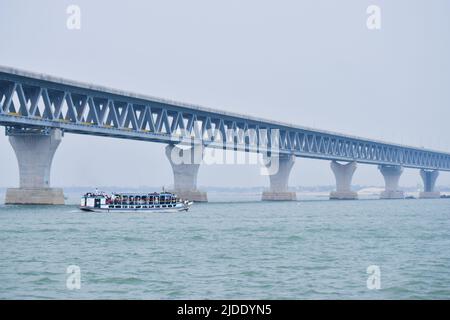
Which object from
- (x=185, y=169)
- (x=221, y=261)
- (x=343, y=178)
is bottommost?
(x=221, y=261)

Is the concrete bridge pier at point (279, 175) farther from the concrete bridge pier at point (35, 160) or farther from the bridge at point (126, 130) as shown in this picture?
the concrete bridge pier at point (35, 160)

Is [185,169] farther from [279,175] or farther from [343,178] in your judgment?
[343,178]

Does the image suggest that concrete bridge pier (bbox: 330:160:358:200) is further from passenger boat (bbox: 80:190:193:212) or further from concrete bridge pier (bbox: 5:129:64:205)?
concrete bridge pier (bbox: 5:129:64:205)

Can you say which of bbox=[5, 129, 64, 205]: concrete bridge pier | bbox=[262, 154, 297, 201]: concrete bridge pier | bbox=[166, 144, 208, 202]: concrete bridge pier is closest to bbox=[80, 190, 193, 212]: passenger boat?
bbox=[5, 129, 64, 205]: concrete bridge pier

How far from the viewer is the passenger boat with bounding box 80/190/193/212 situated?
319 ft

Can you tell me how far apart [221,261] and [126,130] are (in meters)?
76.1

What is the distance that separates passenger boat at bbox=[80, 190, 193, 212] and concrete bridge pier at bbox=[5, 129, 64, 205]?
6.35 metres

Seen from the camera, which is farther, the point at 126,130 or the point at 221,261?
the point at 126,130

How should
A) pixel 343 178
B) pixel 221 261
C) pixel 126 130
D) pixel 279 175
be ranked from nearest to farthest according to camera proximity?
1. pixel 221 261
2. pixel 126 130
3. pixel 279 175
4. pixel 343 178

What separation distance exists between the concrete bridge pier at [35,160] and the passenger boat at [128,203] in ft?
20.8

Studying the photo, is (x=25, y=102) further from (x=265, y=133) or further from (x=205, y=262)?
(x=265, y=133)

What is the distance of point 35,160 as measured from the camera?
10056 cm

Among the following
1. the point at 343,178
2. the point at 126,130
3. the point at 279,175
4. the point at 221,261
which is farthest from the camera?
the point at 343,178

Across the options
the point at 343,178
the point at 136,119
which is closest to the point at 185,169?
the point at 136,119
